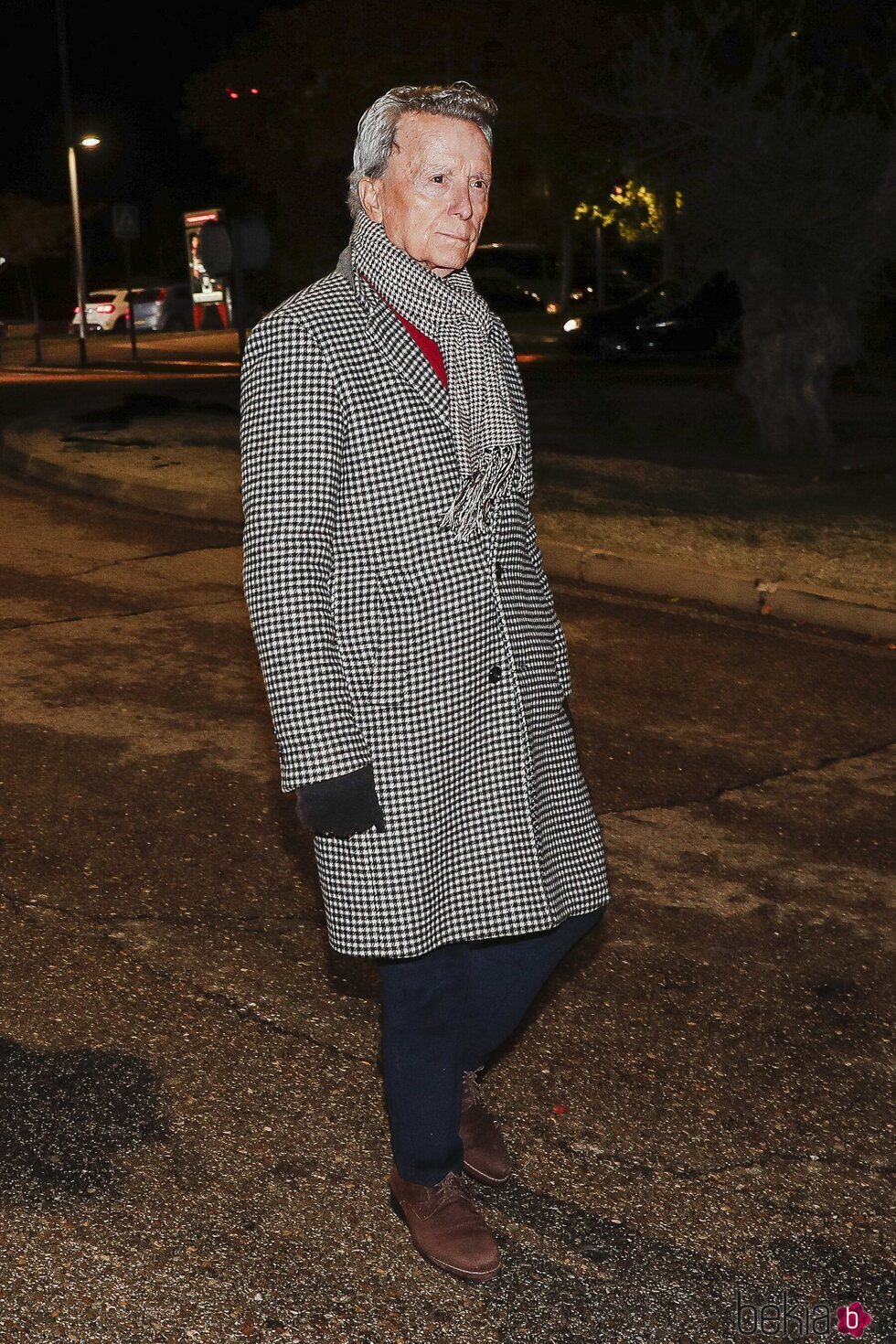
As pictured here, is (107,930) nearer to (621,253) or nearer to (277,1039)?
(277,1039)

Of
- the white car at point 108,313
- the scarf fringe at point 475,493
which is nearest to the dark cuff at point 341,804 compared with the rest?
the scarf fringe at point 475,493

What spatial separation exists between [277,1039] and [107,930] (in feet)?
2.63

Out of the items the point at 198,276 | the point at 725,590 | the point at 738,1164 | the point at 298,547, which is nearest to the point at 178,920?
the point at 738,1164

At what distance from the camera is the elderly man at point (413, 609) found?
2562 mm

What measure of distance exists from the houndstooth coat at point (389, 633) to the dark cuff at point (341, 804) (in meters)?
0.02

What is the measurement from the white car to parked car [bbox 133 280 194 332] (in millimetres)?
485

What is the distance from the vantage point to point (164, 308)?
41.0 m

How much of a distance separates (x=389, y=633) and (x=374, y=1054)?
4.51ft

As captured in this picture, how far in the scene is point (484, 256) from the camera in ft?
115

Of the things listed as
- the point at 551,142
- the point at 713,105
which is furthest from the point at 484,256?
the point at 713,105

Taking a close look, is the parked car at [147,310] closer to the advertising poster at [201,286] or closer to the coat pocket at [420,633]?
the advertising poster at [201,286]

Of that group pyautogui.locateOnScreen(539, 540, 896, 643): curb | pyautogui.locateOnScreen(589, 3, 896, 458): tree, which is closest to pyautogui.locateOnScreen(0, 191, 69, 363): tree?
pyautogui.locateOnScreen(589, 3, 896, 458): tree

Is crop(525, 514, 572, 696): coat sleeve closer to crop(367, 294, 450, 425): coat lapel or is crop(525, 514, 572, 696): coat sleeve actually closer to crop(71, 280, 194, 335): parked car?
crop(367, 294, 450, 425): coat lapel

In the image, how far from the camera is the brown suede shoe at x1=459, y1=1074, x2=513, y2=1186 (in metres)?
3.13
